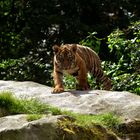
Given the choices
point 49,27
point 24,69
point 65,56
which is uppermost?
point 65,56

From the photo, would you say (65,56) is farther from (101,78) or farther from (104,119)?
(104,119)

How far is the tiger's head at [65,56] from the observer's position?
887cm

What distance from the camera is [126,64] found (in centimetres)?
1216

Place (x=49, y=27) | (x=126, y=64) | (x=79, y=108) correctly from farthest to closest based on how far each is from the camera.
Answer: (x=49, y=27)
(x=126, y=64)
(x=79, y=108)

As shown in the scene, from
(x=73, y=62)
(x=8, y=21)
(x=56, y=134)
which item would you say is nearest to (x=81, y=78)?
(x=73, y=62)

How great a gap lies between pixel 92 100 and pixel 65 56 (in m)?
1.18

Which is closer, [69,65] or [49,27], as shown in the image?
[69,65]

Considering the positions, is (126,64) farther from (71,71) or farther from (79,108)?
(79,108)

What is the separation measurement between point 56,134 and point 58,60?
2781mm

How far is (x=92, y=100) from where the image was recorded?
7.96 metres

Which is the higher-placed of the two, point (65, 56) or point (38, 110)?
point (65, 56)

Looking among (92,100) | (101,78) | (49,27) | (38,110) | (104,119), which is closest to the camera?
(104,119)

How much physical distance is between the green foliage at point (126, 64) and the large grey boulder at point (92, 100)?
119 inches

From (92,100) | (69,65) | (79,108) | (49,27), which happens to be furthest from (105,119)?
(49,27)
